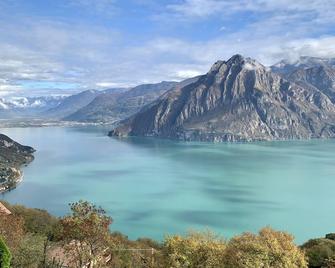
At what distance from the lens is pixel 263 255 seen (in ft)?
87.6

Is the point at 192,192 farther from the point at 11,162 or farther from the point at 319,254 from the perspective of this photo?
the point at 11,162

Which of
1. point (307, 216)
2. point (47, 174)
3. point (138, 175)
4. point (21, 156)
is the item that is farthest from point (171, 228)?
point (21, 156)

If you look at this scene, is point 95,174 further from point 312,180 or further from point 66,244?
point 66,244

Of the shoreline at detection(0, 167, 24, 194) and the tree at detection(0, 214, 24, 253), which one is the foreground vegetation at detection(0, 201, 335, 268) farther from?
the shoreline at detection(0, 167, 24, 194)

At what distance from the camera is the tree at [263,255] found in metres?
26.4

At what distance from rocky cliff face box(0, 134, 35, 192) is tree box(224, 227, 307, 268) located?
9560 centimetres

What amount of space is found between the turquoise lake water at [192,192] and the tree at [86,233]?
2715 centimetres

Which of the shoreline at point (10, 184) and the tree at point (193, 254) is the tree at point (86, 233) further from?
the shoreline at point (10, 184)

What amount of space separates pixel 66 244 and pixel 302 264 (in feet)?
45.7

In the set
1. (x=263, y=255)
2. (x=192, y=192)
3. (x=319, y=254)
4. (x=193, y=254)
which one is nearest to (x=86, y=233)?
(x=193, y=254)

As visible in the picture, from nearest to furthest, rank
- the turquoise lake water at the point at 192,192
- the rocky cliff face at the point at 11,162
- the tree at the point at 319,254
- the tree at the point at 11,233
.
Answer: the tree at the point at 11,233 → the tree at the point at 319,254 → the turquoise lake water at the point at 192,192 → the rocky cliff face at the point at 11,162

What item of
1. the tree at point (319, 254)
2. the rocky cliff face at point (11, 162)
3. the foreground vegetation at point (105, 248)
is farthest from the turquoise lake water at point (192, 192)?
the foreground vegetation at point (105, 248)

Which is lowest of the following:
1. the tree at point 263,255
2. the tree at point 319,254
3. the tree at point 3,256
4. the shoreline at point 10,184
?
the shoreline at point 10,184

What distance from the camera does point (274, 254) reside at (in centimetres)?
2691
